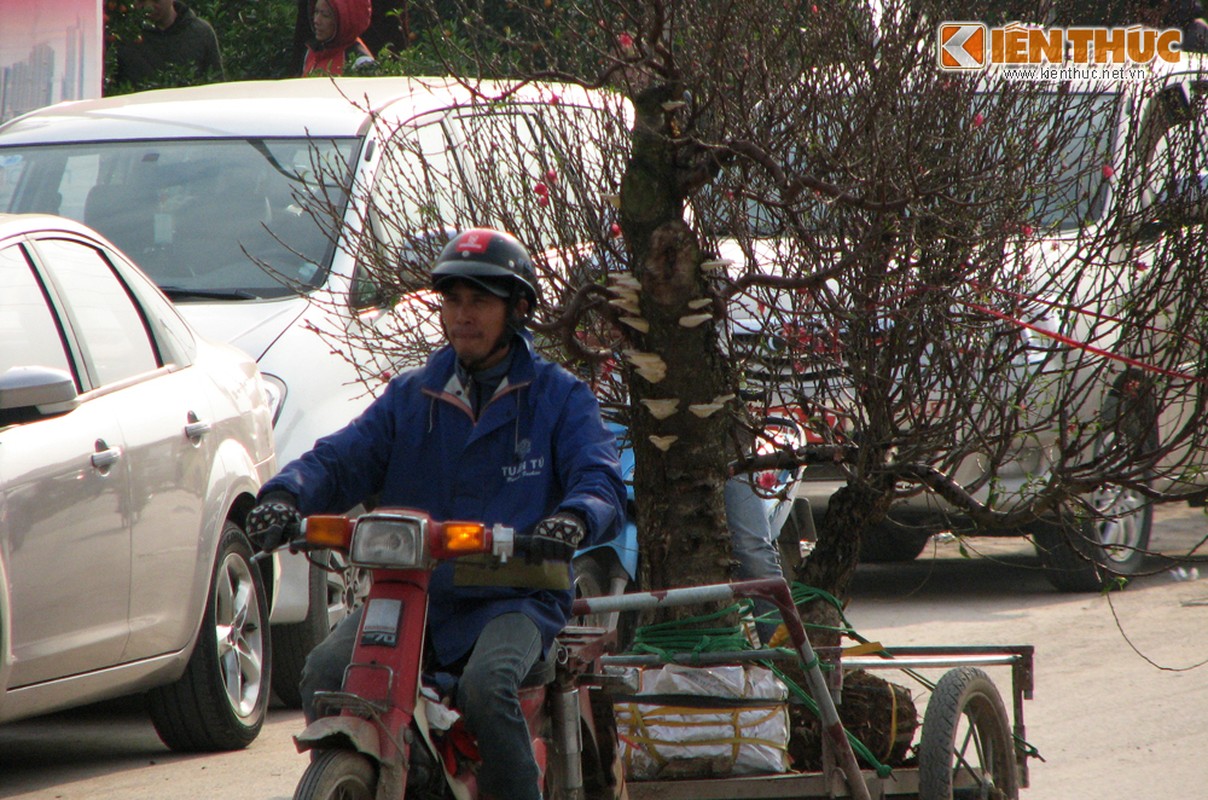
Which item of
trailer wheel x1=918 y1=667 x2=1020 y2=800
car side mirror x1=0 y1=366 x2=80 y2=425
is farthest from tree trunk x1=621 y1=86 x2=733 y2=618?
car side mirror x1=0 y1=366 x2=80 y2=425

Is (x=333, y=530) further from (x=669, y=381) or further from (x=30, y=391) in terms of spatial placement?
(x=30, y=391)

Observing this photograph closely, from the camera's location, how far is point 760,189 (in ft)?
18.2

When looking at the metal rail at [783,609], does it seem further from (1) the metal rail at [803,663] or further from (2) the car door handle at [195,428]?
(2) the car door handle at [195,428]

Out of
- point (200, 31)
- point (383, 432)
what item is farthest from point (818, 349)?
point (200, 31)

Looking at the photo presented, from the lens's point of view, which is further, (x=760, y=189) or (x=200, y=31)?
(x=200, y=31)

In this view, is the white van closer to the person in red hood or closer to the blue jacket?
the blue jacket

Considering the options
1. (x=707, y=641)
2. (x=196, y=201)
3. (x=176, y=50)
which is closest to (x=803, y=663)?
(x=707, y=641)

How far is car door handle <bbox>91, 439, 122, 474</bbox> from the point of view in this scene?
18.0ft

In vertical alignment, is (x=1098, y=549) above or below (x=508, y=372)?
below

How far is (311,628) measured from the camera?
22.9 ft

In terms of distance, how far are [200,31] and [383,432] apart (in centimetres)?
890

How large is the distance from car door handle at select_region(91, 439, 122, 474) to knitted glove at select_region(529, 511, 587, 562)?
8.35 ft

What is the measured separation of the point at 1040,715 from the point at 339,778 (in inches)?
179

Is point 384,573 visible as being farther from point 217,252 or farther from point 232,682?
point 217,252
